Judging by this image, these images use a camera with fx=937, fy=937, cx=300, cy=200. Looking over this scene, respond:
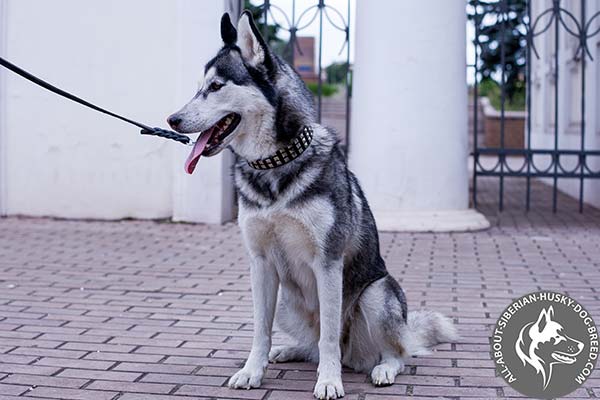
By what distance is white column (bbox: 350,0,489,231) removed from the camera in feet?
30.9

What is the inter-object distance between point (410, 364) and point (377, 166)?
503cm

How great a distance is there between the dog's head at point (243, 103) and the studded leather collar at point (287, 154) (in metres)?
0.03

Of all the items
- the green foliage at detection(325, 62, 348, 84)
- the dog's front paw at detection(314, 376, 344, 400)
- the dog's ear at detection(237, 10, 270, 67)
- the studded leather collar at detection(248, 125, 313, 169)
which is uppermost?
the green foliage at detection(325, 62, 348, 84)

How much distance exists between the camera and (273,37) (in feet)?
64.8

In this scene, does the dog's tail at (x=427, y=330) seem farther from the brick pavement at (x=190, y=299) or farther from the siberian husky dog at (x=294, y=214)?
the siberian husky dog at (x=294, y=214)

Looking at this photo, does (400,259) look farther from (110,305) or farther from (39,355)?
(39,355)

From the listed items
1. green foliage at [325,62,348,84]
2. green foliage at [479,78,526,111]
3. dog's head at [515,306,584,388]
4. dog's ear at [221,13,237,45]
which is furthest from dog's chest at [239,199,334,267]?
green foliage at [325,62,348,84]

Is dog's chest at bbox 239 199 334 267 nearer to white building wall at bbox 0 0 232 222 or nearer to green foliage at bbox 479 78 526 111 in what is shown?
white building wall at bbox 0 0 232 222

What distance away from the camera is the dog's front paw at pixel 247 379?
4.22 meters

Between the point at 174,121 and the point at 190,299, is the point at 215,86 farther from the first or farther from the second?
the point at 190,299

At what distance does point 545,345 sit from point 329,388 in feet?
3.08

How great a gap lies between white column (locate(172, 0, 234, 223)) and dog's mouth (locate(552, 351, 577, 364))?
6065 mm

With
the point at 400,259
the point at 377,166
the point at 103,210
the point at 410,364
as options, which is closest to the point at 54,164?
the point at 103,210

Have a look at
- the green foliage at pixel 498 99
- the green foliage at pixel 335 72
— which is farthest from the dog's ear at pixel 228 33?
the green foliage at pixel 335 72
